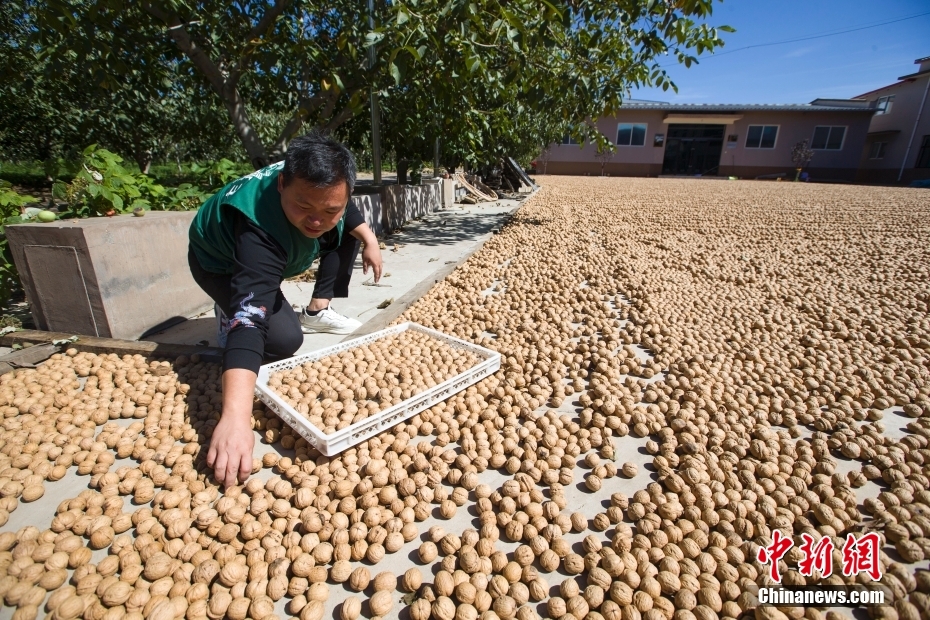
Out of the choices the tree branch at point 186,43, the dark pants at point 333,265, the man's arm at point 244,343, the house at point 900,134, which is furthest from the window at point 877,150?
the man's arm at point 244,343

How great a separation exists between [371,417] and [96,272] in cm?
185

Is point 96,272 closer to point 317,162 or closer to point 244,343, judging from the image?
point 244,343

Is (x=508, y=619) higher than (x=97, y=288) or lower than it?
lower

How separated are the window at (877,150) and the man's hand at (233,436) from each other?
1239 inches

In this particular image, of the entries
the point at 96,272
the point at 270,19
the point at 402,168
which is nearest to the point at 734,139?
the point at 402,168

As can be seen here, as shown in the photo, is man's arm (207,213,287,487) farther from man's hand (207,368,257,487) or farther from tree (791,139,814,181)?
tree (791,139,814,181)

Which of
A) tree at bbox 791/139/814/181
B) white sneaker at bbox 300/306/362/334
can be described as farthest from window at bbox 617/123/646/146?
white sneaker at bbox 300/306/362/334

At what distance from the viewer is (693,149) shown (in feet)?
86.0

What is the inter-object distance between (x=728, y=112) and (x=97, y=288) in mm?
28427

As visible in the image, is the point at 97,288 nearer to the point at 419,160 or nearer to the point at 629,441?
the point at 629,441

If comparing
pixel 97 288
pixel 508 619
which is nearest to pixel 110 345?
pixel 97 288

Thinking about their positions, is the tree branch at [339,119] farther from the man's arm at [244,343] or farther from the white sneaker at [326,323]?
the man's arm at [244,343]

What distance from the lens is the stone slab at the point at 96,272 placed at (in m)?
2.43

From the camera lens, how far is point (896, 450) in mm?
1753
